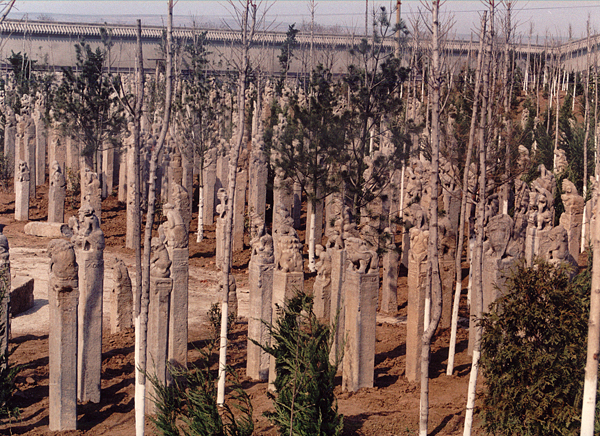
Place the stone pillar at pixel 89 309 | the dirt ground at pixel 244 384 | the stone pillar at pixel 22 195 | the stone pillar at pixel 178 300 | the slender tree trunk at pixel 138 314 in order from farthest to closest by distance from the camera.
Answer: the stone pillar at pixel 22 195
the stone pillar at pixel 178 300
the stone pillar at pixel 89 309
the dirt ground at pixel 244 384
the slender tree trunk at pixel 138 314

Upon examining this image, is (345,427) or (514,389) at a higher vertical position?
(514,389)

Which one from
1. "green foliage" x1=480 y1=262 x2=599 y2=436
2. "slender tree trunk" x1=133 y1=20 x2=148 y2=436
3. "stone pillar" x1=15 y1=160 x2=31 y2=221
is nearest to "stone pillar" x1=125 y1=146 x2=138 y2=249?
"stone pillar" x1=15 y1=160 x2=31 y2=221

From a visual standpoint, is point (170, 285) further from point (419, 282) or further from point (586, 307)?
point (586, 307)

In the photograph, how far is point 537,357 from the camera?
317 inches

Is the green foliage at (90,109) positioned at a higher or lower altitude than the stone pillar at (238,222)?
higher

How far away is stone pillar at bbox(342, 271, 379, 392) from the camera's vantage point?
10.5 metres

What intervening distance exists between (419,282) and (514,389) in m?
3.55

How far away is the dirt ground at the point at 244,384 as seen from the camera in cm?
964

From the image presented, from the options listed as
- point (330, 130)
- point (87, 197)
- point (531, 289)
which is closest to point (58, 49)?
point (87, 197)

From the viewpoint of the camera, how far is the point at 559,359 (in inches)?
319

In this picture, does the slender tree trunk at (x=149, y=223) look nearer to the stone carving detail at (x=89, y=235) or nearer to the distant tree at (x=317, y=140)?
the stone carving detail at (x=89, y=235)

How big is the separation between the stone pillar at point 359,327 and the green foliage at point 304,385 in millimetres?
1524

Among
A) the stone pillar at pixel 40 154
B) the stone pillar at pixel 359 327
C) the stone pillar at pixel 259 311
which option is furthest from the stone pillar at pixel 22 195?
the stone pillar at pixel 359 327

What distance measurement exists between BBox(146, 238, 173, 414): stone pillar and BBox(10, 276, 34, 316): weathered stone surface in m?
5.74
